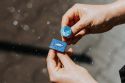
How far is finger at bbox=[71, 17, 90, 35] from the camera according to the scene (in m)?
1.61

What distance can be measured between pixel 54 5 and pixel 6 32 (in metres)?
0.59

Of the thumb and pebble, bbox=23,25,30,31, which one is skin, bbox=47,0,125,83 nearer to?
the thumb

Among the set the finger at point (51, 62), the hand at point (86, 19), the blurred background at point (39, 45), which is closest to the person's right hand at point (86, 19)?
the hand at point (86, 19)

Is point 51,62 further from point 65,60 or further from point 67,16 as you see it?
point 67,16

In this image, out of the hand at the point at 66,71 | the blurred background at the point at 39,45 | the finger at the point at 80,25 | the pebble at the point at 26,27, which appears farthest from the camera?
the pebble at the point at 26,27

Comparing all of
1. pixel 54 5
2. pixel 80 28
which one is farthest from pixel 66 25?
pixel 54 5

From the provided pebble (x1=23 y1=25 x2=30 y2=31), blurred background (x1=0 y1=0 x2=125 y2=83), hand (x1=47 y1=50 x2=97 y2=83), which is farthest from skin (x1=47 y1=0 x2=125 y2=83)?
pebble (x1=23 y1=25 x2=30 y2=31)

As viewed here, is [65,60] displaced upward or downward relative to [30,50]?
upward

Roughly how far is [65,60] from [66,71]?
6cm

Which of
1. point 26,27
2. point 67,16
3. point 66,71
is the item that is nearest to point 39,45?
point 26,27

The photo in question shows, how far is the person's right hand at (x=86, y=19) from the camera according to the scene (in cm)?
164

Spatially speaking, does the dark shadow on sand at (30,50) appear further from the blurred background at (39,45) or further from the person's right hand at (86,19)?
the person's right hand at (86,19)

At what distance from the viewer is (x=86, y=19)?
5.39ft

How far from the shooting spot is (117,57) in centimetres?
263
